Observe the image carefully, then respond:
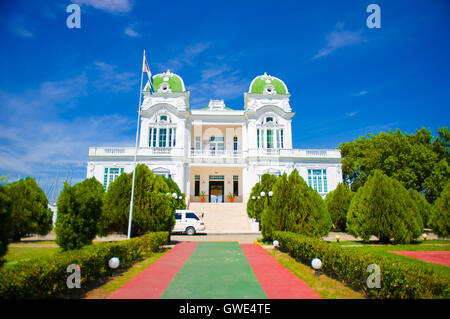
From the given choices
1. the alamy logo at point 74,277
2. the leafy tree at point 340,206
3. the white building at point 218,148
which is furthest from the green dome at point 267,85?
the alamy logo at point 74,277

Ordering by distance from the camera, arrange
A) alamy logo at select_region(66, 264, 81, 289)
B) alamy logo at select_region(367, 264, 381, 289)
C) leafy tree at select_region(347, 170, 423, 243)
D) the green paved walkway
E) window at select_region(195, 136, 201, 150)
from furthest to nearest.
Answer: window at select_region(195, 136, 201, 150)
leafy tree at select_region(347, 170, 423, 243)
the green paved walkway
alamy logo at select_region(66, 264, 81, 289)
alamy logo at select_region(367, 264, 381, 289)

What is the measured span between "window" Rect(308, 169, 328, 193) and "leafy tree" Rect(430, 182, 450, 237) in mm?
13408

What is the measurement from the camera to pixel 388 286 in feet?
16.1

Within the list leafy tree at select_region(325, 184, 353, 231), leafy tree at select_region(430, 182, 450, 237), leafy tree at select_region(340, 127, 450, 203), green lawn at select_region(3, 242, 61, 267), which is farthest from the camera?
leafy tree at select_region(340, 127, 450, 203)

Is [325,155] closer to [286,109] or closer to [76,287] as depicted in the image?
[286,109]

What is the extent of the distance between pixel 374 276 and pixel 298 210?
21.0 ft

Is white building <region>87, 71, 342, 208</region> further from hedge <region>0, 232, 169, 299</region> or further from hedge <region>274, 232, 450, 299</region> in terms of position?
hedge <region>274, 232, 450, 299</region>

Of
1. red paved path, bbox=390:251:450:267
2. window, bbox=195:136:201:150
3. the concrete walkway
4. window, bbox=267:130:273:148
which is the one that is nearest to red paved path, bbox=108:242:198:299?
the concrete walkway

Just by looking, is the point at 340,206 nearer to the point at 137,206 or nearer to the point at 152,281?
the point at 137,206

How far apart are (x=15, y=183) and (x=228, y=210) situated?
16806 millimetres

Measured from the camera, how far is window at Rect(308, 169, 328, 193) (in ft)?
90.4

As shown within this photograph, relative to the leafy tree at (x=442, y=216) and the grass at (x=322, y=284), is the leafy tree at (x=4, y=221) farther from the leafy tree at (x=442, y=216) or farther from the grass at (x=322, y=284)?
the leafy tree at (x=442, y=216)

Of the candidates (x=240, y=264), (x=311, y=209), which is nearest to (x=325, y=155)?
(x=311, y=209)
